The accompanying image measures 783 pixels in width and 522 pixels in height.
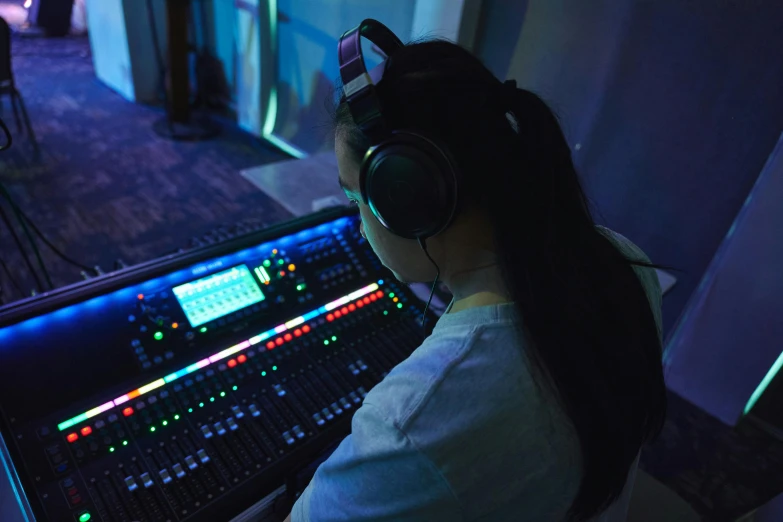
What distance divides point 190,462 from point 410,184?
50cm

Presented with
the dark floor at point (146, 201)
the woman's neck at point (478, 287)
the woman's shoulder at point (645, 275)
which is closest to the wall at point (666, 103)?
the dark floor at point (146, 201)

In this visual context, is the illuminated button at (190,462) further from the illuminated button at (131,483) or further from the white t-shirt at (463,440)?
the white t-shirt at (463,440)

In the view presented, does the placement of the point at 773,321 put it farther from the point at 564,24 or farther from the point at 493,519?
the point at 493,519

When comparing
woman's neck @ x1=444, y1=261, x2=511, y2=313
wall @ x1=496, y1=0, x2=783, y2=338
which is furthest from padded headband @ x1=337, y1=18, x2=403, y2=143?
wall @ x1=496, y1=0, x2=783, y2=338

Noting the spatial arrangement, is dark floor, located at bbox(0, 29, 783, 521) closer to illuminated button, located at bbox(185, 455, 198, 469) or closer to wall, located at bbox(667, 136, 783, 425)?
wall, located at bbox(667, 136, 783, 425)

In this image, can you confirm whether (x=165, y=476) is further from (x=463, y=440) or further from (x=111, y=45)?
(x=111, y=45)

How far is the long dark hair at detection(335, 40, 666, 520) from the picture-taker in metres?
0.52

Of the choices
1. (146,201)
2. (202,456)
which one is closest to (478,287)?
(202,456)

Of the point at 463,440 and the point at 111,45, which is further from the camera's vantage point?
the point at 111,45

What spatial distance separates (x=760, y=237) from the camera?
156cm

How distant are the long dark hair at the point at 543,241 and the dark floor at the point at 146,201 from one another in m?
0.95

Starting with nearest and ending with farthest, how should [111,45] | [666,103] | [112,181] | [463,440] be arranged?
[463,440]
[666,103]
[112,181]
[111,45]

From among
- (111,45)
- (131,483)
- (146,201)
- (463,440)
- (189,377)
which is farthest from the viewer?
(111,45)

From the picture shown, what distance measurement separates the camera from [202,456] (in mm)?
718
